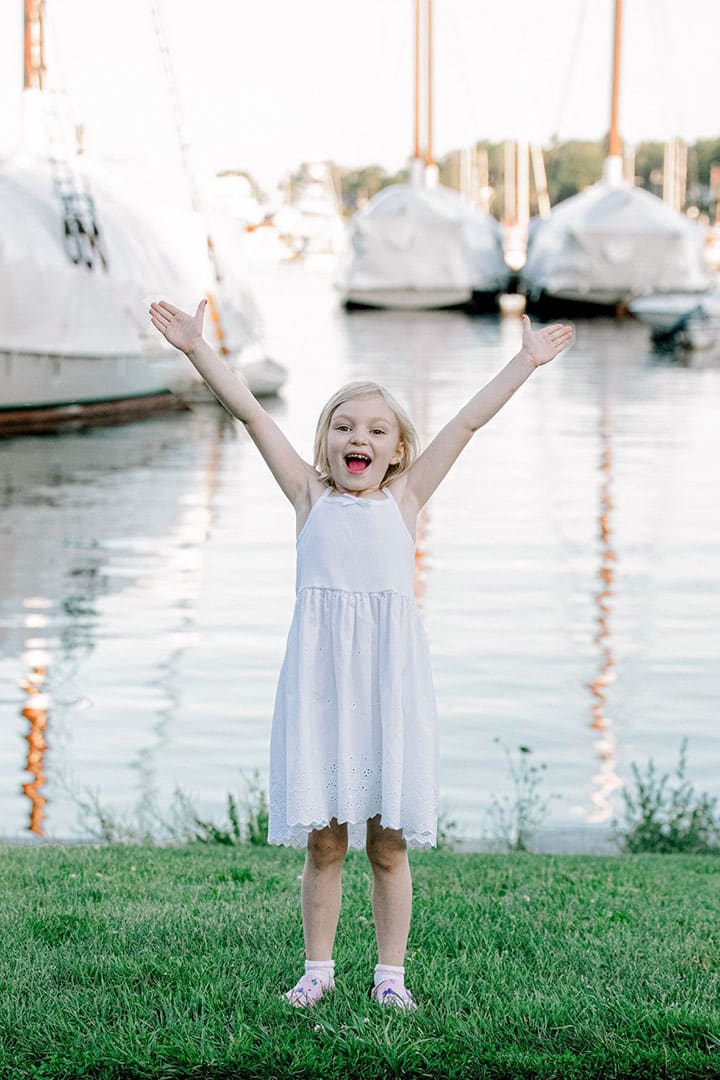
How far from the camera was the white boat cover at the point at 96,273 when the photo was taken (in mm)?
27312

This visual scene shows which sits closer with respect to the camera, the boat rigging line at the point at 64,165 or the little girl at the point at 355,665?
the little girl at the point at 355,665

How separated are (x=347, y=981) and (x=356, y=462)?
1.20 metres

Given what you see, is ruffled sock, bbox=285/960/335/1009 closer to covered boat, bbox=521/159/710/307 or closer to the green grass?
the green grass

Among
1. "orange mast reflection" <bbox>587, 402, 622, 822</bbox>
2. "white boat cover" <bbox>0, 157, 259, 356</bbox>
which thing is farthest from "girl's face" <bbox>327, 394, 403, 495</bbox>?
"white boat cover" <bbox>0, 157, 259, 356</bbox>

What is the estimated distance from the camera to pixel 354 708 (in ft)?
13.5

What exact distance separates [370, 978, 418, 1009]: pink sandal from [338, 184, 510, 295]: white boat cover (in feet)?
229

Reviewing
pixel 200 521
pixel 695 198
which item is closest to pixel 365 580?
pixel 200 521

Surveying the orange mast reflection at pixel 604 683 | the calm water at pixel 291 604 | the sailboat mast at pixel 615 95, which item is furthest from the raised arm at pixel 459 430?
the sailboat mast at pixel 615 95

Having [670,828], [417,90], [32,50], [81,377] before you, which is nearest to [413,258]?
[417,90]

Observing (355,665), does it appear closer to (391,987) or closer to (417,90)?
(391,987)

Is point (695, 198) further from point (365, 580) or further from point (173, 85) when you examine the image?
point (365, 580)

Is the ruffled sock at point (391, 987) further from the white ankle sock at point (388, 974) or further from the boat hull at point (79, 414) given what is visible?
the boat hull at point (79, 414)

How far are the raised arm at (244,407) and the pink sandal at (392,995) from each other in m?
1.12

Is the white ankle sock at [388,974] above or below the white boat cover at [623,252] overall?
below
